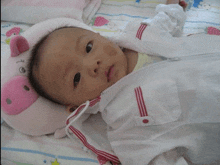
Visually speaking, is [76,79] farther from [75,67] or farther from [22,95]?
[22,95]

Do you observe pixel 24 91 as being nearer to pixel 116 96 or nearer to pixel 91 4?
pixel 116 96

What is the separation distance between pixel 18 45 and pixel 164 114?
49 centimetres

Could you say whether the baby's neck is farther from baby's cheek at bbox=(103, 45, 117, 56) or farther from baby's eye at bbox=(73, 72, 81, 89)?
baby's eye at bbox=(73, 72, 81, 89)

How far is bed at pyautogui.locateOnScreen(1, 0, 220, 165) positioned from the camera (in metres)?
0.61

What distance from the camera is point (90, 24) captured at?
106 cm

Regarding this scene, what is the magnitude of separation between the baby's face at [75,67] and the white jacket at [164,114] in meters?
0.04

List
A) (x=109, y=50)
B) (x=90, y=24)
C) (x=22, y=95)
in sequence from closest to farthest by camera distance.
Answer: (x=22, y=95)
(x=109, y=50)
(x=90, y=24)

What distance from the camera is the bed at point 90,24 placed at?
2.02 feet

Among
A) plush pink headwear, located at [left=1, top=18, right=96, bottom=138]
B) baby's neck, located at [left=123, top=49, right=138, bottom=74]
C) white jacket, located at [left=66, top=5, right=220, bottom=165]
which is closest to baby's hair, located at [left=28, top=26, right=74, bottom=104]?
plush pink headwear, located at [left=1, top=18, right=96, bottom=138]

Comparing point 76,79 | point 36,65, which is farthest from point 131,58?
point 36,65

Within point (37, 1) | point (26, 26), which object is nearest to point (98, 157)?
point (26, 26)

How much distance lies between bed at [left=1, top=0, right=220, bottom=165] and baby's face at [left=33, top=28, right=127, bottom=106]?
130mm

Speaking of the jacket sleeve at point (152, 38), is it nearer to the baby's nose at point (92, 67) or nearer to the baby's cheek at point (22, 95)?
the baby's nose at point (92, 67)

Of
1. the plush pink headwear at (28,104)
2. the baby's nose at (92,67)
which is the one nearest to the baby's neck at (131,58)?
the baby's nose at (92,67)
